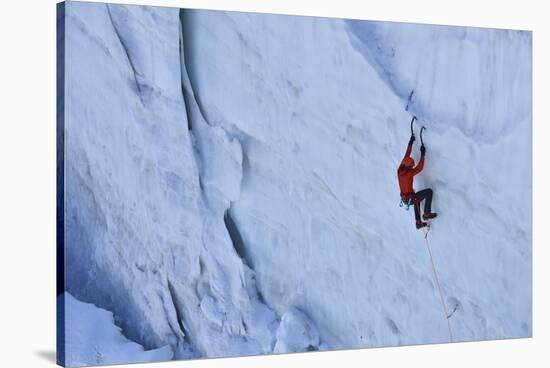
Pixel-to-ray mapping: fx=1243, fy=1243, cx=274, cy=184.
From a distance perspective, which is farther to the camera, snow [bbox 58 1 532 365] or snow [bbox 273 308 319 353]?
snow [bbox 273 308 319 353]

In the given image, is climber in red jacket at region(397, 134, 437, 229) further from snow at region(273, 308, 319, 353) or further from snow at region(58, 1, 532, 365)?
snow at region(273, 308, 319, 353)

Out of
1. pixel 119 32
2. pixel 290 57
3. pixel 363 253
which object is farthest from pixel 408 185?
pixel 119 32

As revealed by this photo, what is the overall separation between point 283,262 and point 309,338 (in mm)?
547

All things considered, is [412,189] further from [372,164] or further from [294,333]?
[294,333]

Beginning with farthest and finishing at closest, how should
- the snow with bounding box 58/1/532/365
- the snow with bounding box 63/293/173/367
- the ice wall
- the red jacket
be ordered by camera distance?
the red jacket, the ice wall, the snow with bounding box 58/1/532/365, the snow with bounding box 63/293/173/367

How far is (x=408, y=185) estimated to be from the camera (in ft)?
28.3

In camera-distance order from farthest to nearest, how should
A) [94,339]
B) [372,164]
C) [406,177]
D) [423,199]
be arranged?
[423,199] → [406,177] → [372,164] → [94,339]

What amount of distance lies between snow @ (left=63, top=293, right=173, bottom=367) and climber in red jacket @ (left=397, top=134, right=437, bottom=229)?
215cm

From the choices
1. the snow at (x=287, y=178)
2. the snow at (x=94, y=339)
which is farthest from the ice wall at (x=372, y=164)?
the snow at (x=94, y=339)

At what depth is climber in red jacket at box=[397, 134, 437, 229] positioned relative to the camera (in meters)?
8.62

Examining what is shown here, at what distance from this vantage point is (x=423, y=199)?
28.7 feet

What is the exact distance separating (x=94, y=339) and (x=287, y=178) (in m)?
1.66

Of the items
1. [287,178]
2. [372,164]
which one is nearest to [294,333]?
[287,178]

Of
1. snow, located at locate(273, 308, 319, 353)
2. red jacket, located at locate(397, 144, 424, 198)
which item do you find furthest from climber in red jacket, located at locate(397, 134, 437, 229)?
snow, located at locate(273, 308, 319, 353)
